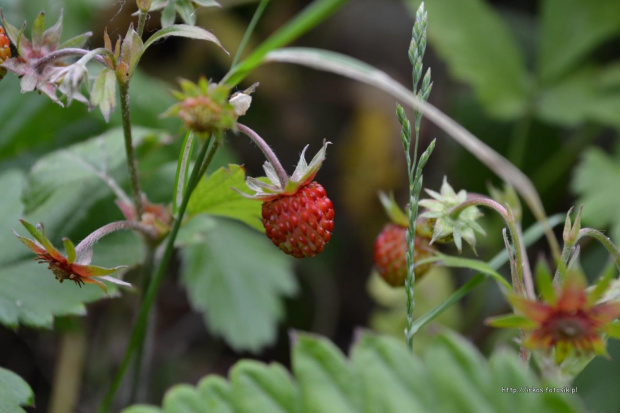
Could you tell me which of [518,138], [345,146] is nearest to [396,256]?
[518,138]

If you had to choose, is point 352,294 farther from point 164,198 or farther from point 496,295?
point 164,198

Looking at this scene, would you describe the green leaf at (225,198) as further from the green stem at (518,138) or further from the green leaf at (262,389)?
the green stem at (518,138)

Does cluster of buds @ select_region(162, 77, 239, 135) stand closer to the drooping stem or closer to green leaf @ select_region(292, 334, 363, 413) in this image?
the drooping stem

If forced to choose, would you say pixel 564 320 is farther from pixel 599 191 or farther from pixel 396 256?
pixel 599 191

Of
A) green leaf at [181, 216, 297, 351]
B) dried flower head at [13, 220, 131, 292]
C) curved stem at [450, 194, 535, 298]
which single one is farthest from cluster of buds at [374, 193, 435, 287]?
green leaf at [181, 216, 297, 351]

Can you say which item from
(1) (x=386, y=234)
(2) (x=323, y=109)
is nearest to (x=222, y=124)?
(1) (x=386, y=234)

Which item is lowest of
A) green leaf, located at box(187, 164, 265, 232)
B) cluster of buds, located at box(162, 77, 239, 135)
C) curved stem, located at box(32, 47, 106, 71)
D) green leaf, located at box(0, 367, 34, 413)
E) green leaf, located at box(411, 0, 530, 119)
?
green leaf, located at box(0, 367, 34, 413)
